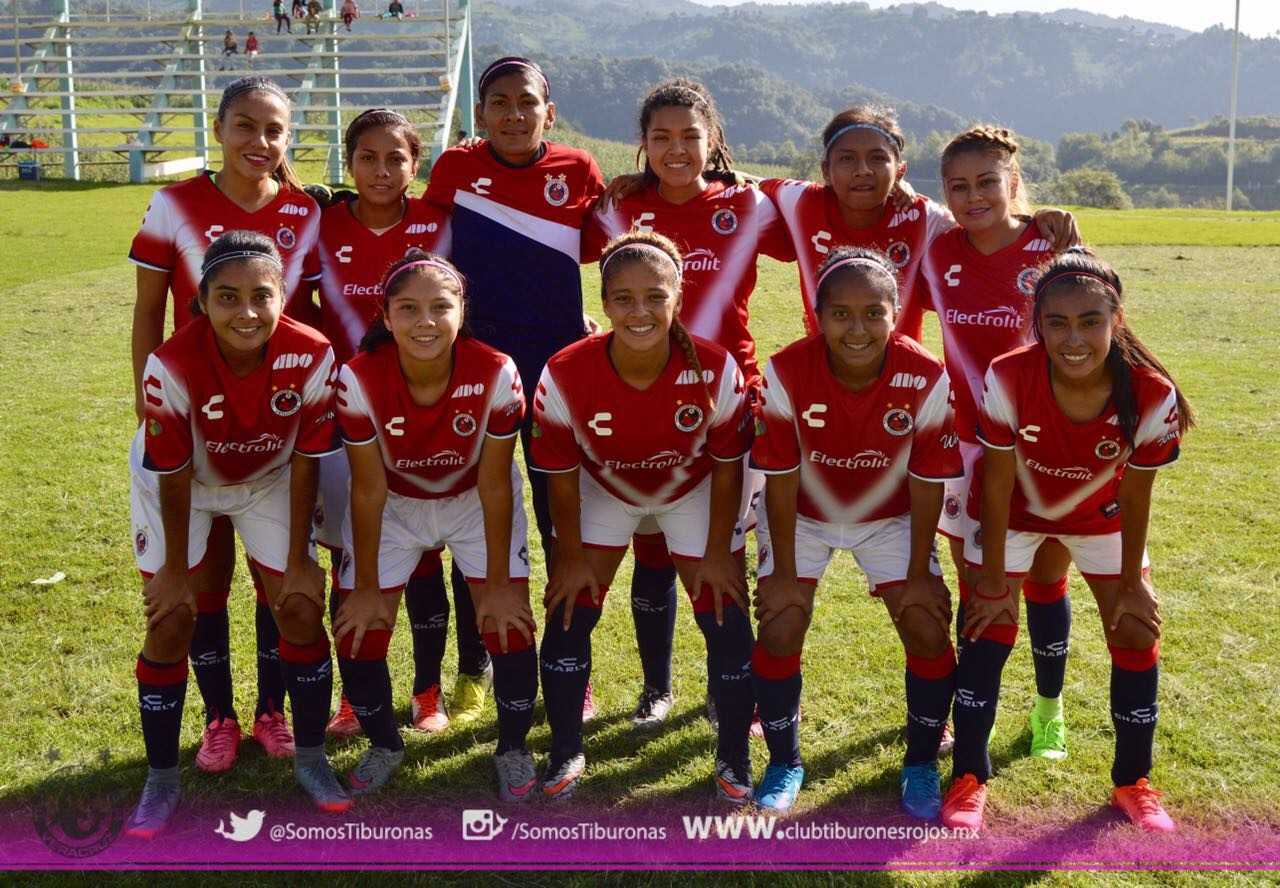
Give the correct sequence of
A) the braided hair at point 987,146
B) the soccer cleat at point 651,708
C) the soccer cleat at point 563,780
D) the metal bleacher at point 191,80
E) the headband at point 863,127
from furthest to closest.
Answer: the metal bleacher at point 191,80
the soccer cleat at point 651,708
the headband at point 863,127
the braided hair at point 987,146
the soccer cleat at point 563,780

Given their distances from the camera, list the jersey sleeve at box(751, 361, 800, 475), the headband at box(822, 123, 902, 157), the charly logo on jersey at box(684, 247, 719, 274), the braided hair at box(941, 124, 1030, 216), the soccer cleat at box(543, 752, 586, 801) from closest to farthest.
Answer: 1. the jersey sleeve at box(751, 361, 800, 475)
2. the soccer cleat at box(543, 752, 586, 801)
3. the braided hair at box(941, 124, 1030, 216)
4. the headband at box(822, 123, 902, 157)
5. the charly logo on jersey at box(684, 247, 719, 274)

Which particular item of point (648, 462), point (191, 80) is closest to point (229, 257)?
point (648, 462)

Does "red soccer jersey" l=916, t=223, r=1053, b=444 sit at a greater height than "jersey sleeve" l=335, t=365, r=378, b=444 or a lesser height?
greater

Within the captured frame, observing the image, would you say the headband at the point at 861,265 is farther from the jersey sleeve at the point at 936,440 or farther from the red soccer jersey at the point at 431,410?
the red soccer jersey at the point at 431,410

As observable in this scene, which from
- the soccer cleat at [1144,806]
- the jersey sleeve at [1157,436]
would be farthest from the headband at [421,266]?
the soccer cleat at [1144,806]

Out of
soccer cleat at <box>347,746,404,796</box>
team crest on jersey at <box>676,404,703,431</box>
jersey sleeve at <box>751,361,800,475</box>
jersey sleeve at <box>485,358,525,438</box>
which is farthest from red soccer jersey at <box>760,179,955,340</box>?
soccer cleat at <box>347,746,404,796</box>

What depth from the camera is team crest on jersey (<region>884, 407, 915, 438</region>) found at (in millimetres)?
3453

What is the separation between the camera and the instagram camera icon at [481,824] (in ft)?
11.1

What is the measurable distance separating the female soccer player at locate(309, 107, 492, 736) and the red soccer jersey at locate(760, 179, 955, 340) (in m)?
1.29

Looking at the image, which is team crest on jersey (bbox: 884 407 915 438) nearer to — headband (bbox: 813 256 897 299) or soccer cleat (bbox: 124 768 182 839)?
headband (bbox: 813 256 897 299)

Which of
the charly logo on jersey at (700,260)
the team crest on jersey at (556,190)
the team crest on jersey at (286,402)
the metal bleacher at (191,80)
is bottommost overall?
the team crest on jersey at (286,402)

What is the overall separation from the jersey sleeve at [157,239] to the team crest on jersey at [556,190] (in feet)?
4.23

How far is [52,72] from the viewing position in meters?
29.9

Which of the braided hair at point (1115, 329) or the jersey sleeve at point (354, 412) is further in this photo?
the jersey sleeve at point (354, 412)
